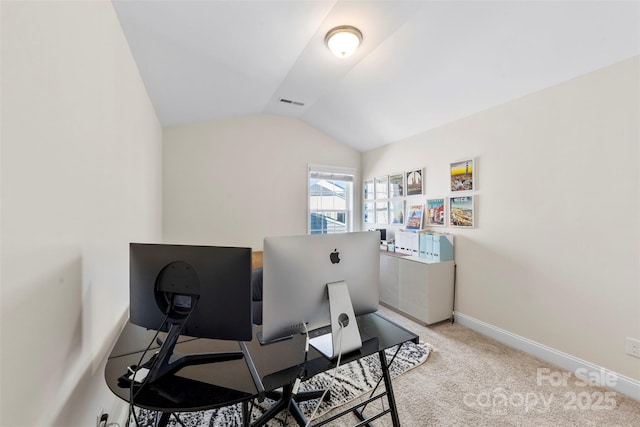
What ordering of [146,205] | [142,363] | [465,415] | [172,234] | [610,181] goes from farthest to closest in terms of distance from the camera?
1. [172,234]
2. [146,205]
3. [610,181]
4. [465,415]
5. [142,363]

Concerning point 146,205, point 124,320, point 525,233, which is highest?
point 146,205

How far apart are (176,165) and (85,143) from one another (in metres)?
2.48

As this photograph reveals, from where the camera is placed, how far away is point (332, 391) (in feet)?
6.17

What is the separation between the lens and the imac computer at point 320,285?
107 centimetres

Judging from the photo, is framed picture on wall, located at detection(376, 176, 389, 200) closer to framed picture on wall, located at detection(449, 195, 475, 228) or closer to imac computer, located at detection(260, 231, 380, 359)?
framed picture on wall, located at detection(449, 195, 475, 228)

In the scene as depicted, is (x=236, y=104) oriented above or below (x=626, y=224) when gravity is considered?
above

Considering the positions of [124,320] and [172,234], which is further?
[172,234]

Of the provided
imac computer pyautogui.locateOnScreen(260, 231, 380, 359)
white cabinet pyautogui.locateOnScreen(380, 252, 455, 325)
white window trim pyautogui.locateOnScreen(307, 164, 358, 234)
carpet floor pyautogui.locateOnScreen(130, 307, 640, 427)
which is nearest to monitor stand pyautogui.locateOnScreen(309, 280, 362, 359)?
imac computer pyautogui.locateOnScreen(260, 231, 380, 359)

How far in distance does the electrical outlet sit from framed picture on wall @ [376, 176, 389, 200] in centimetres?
273

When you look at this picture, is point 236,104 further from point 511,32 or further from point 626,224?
point 626,224

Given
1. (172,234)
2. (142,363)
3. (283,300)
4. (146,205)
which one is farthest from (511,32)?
(172,234)

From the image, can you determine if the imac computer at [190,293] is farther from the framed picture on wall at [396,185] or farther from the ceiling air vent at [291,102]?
the framed picture on wall at [396,185]

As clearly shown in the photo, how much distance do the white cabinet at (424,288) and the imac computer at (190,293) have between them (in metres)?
2.49

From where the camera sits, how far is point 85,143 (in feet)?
3.58
